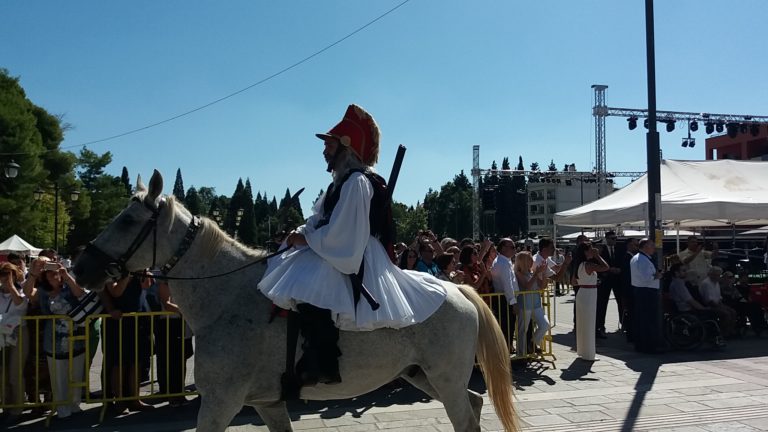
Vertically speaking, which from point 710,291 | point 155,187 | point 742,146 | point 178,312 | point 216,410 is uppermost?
point 742,146

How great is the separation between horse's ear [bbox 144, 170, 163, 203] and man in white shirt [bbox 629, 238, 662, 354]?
8981 millimetres

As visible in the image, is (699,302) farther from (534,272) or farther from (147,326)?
(147,326)

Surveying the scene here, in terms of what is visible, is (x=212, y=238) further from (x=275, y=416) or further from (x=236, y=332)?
(x=275, y=416)

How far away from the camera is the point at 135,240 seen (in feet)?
12.1

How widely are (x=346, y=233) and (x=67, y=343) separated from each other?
515cm

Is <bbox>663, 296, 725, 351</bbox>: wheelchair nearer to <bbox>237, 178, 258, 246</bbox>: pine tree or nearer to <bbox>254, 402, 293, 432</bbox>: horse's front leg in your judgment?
<bbox>254, 402, 293, 432</bbox>: horse's front leg

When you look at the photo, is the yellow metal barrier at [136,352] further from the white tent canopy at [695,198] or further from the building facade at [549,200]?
the building facade at [549,200]

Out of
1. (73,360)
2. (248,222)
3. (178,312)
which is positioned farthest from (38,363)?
→ (248,222)

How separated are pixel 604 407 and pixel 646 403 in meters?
0.57

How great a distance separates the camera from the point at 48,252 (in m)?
9.29

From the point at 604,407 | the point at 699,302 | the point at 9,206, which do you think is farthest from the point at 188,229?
the point at 9,206

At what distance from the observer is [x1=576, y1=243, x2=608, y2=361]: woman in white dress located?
31.7 feet

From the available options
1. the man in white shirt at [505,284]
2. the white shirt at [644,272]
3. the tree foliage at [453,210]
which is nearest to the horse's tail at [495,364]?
the man in white shirt at [505,284]

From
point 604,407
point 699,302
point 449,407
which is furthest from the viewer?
point 699,302
